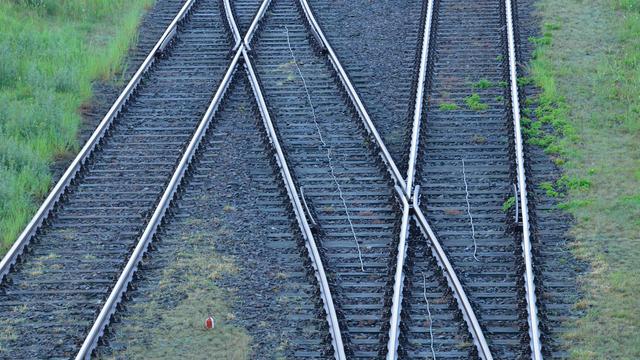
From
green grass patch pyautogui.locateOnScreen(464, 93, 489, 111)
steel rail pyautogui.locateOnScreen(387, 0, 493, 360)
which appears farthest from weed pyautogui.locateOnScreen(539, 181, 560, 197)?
green grass patch pyautogui.locateOnScreen(464, 93, 489, 111)

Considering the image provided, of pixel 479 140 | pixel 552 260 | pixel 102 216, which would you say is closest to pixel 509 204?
pixel 552 260

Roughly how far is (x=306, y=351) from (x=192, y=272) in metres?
2.04

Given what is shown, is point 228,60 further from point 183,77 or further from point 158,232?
point 158,232

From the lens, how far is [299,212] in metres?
14.0

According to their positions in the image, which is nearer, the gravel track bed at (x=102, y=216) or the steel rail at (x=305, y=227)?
the steel rail at (x=305, y=227)

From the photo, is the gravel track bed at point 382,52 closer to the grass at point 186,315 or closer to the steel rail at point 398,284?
the steel rail at point 398,284

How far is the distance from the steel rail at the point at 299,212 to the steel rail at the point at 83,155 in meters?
1.25

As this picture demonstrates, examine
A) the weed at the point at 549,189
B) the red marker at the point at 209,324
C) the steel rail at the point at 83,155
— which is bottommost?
the steel rail at the point at 83,155

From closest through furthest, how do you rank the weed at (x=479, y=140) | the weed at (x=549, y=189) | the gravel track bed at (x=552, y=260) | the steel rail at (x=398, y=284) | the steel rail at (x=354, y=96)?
the steel rail at (x=398, y=284), the gravel track bed at (x=552, y=260), the weed at (x=549, y=189), the steel rail at (x=354, y=96), the weed at (x=479, y=140)

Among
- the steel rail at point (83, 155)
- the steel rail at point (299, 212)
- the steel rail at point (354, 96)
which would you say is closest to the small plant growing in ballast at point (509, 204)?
the steel rail at point (354, 96)

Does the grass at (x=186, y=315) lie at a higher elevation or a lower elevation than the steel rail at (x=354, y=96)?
lower

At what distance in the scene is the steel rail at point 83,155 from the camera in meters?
13.4

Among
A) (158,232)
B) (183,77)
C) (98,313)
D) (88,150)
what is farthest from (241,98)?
(98,313)

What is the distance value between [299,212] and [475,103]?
4.31m
